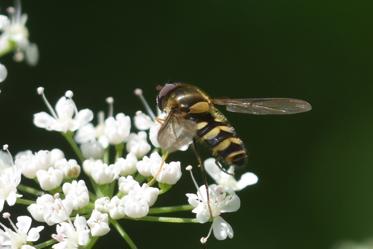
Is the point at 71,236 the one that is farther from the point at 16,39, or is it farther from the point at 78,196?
the point at 16,39

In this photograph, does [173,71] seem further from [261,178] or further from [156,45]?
[261,178]

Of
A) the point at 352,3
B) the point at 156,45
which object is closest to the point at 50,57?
the point at 156,45

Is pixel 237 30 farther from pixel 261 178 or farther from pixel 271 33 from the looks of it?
pixel 261 178

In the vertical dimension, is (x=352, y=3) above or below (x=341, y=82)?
above

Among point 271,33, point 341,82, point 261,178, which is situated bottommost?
point 261,178

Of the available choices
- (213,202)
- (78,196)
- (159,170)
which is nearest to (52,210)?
(78,196)

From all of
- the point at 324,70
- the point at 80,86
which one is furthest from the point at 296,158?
the point at 80,86
